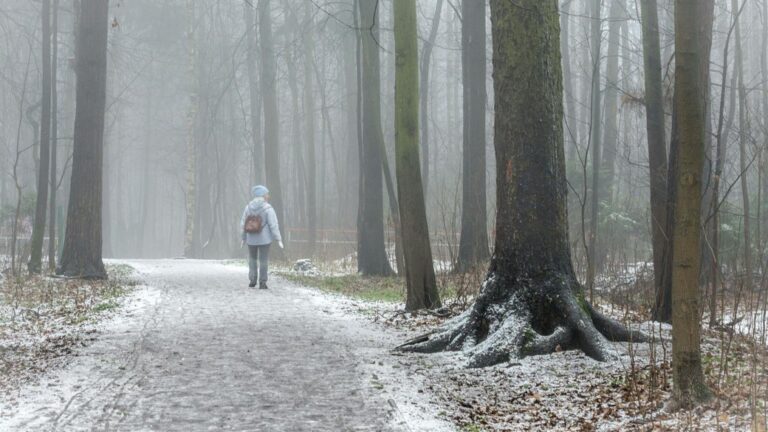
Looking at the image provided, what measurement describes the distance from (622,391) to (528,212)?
7.09 ft

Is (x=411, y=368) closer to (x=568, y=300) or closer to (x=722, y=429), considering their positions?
(x=568, y=300)

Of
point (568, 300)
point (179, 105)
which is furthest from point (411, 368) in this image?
point (179, 105)

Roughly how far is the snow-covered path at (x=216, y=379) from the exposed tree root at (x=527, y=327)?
3.26 feet

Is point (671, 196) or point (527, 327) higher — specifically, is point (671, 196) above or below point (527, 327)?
above

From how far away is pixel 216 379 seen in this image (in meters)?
6.74

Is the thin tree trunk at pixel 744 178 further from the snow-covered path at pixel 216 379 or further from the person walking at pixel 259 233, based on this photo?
the person walking at pixel 259 233

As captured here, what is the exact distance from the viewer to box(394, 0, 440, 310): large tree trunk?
10.8m

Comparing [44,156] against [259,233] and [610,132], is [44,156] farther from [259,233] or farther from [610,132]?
[610,132]

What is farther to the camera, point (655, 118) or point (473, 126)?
point (473, 126)

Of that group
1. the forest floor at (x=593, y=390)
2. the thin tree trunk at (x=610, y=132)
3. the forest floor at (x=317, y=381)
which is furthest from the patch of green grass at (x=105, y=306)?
the thin tree trunk at (x=610, y=132)

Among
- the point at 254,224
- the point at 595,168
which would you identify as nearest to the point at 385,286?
the point at 254,224

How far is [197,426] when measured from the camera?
5.30 meters

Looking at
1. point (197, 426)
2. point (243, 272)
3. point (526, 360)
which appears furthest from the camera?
point (243, 272)

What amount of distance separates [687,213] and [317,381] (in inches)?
129
